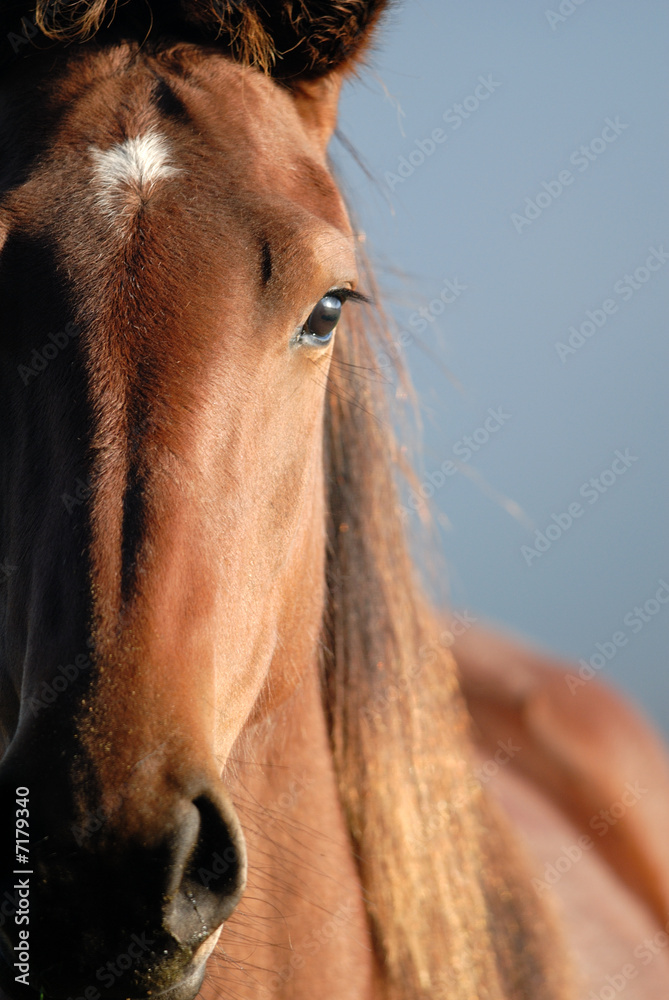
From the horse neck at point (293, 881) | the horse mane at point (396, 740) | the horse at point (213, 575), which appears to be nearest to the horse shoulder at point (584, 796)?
the horse at point (213, 575)

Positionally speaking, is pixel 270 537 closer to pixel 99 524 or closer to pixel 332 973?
pixel 99 524

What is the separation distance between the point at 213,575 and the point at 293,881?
2.95ft

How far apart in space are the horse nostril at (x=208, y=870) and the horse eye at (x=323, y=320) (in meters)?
0.89

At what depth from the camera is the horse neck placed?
1767 millimetres

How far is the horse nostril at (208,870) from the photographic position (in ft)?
3.69

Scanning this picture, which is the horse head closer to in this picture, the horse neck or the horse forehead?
the horse forehead

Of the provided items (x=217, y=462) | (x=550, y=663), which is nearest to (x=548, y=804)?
(x=550, y=663)

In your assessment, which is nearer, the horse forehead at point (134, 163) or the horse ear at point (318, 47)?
the horse forehead at point (134, 163)

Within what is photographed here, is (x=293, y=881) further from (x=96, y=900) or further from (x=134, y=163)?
(x=134, y=163)

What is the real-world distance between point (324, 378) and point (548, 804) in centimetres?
253

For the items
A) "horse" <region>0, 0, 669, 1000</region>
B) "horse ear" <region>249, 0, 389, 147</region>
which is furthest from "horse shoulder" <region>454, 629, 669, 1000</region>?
"horse ear" <region>249, 0, 389, 147</region>

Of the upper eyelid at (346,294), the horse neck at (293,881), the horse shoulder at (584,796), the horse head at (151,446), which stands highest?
the upper eyelid at (346,294)

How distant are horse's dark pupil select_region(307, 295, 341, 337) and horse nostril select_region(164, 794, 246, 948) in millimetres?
902

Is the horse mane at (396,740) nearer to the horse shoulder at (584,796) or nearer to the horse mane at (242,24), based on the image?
the horse shoulder at (584,796)
